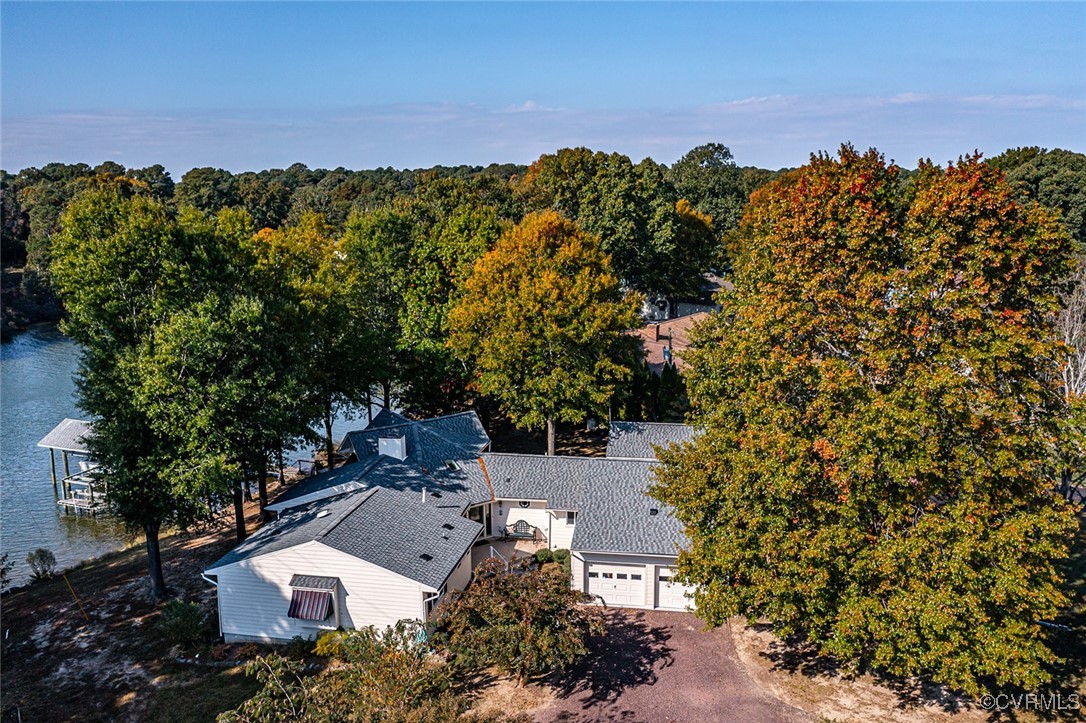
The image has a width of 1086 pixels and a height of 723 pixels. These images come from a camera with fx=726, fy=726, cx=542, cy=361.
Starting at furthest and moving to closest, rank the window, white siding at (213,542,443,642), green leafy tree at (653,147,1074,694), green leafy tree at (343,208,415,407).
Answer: green leafy tree at (343,208,415,407), white siding at (213,542,443,642), the window, green leafy tree at (653,147,1074,694)

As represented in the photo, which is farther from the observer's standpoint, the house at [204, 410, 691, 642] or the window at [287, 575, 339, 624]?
the house at [204, 410, 691, 642]

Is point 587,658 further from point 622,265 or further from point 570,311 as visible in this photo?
point 622,265

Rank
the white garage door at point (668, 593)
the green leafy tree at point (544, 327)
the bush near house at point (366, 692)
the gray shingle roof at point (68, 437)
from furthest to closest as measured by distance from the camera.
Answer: the gray shingle roof at point (68, 437) → the green leafy tree at point (544, 327) → the white garage door at point (668, 593) → the bush near house at point (366, 692)

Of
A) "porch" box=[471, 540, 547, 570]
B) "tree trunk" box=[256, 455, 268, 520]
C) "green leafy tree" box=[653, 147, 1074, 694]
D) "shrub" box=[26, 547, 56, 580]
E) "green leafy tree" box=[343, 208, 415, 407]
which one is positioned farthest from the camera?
"green leafy tree" box=[343, 208, 415, 407]

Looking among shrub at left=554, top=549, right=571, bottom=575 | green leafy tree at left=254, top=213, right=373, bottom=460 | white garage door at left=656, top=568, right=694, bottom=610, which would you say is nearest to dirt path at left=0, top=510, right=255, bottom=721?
green leafy tree at left=254, top=213, right=373, bottom=460

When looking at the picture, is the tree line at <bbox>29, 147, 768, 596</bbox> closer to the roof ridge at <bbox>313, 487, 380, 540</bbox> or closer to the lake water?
the roof ridge at <bbox>313, 487, 380, 540</bbox>

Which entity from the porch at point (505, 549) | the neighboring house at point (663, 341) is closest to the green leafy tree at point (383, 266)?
the porch at point (505, 549)

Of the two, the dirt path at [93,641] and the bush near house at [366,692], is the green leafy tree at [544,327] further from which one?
the bush near house at [366,692]
